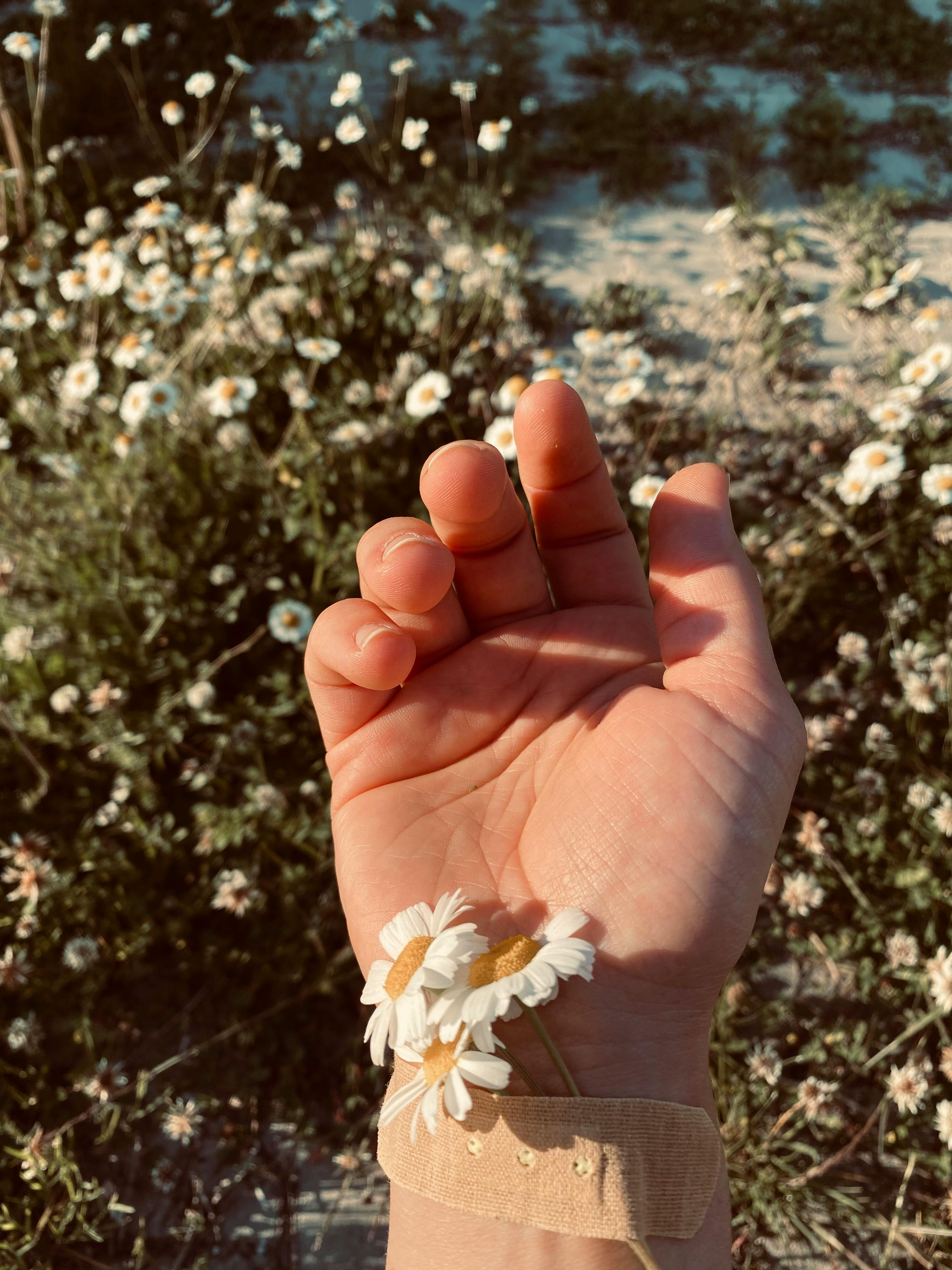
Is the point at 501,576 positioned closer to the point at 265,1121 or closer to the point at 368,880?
the point at 368,880

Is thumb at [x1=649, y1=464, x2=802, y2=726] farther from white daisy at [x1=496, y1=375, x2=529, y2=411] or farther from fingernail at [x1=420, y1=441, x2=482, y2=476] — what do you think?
white daisy at [x1=496, y1=375, x2=529, y2=411]

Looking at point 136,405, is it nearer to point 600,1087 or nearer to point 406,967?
point 406,967

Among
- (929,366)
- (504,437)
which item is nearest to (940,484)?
(929,366)

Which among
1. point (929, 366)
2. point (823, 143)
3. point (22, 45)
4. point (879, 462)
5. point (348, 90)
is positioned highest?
point (22, 45)

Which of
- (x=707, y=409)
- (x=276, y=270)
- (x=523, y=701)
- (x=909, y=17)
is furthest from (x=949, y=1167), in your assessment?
(x=909, y=17)

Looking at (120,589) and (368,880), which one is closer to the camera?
(368,880)

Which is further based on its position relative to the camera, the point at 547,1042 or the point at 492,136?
the point at 492,136
